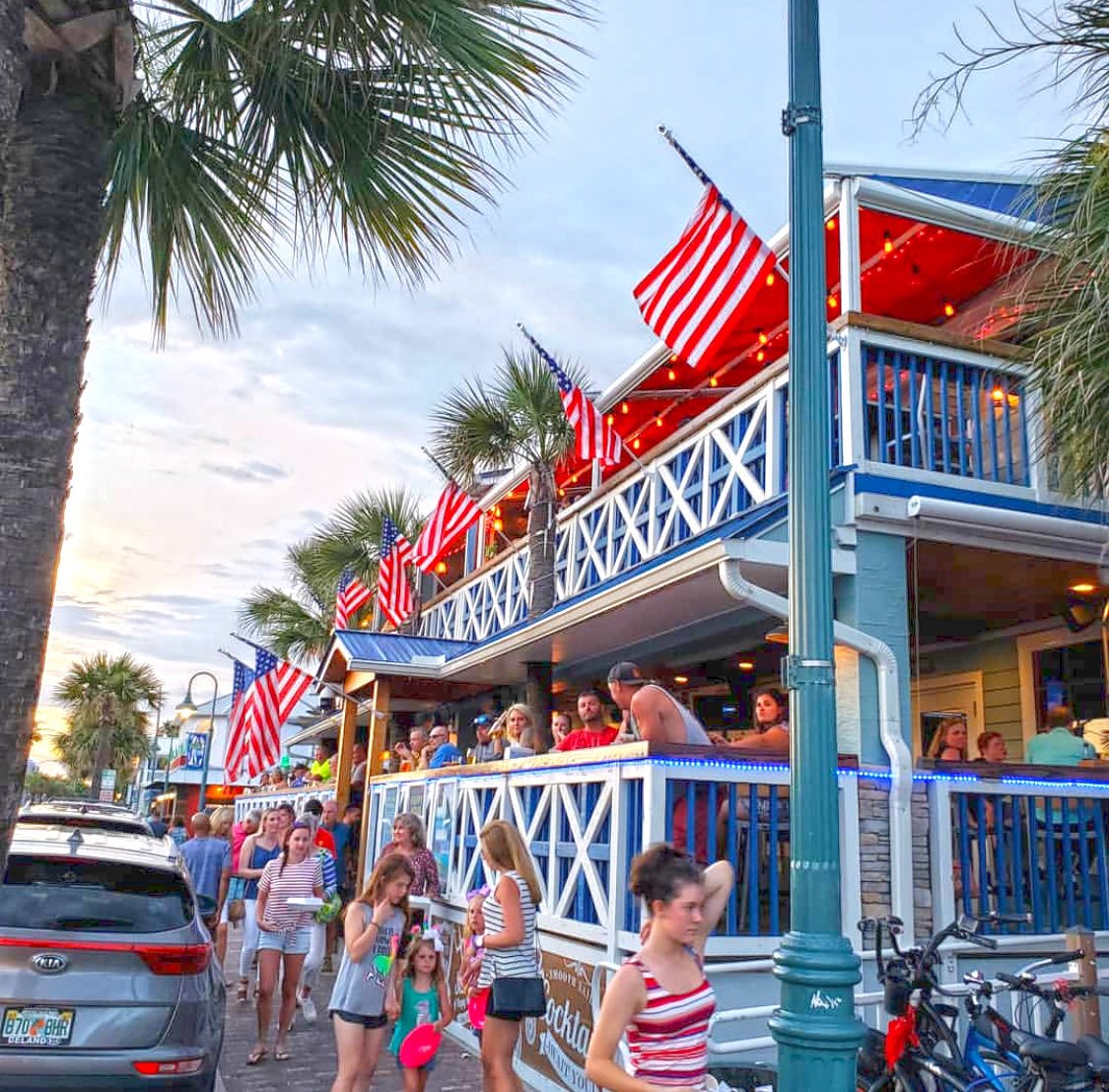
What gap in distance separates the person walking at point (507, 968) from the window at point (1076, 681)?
645 centimetres

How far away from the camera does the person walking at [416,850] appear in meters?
8.62

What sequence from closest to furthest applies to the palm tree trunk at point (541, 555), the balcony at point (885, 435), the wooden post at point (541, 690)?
1. the balcony at point (885, 435)
2. the wooden post at point (541, 690)
3. the palm tree trunk at point (541, 555)

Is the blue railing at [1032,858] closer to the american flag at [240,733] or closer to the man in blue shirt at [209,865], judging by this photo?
the man in blue shirt at [209,865]

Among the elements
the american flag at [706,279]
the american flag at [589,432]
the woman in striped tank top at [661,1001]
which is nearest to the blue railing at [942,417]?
the american flag at [706,279]

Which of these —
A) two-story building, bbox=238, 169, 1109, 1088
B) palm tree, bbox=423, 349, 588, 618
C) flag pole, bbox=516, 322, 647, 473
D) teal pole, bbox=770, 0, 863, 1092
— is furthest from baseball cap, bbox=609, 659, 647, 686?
palm tree, bbox=423, 349, 588, 618

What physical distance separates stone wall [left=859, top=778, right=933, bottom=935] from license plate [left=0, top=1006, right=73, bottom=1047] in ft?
15.8

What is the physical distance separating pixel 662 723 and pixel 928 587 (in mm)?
4162

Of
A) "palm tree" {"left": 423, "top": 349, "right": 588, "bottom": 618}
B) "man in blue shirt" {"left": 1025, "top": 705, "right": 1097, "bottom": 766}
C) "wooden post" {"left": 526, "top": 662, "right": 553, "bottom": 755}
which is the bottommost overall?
"man in blue shirt" {"left": 1025, "top": 705, "right": 1097, "bottom": 766}

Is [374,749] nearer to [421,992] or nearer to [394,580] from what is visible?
[394,580]

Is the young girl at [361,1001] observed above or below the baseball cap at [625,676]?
below

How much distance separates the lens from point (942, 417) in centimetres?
883

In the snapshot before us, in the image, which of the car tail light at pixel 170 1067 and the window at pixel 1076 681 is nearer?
the car tail light at pixel 170 1067

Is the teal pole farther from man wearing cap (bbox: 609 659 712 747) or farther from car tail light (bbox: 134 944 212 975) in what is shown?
car tail light (bbox: 134 944 212 975)

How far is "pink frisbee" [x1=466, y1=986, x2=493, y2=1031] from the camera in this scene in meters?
6.10
